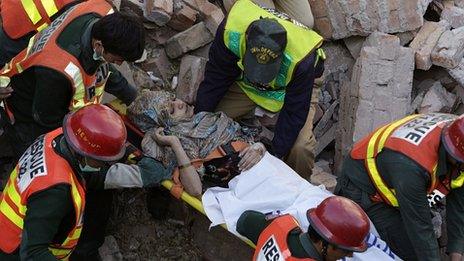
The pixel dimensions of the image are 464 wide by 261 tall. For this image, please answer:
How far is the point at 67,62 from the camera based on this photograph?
3.71 m

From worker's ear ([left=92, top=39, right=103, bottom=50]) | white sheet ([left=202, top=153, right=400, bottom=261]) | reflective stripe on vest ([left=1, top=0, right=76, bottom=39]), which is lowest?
white sheet ([left=202, top=153, right=400, bottom=261])

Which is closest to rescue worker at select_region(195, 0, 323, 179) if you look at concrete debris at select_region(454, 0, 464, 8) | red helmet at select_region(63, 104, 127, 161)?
red helmet at select_region(63, 104, 127, 161)

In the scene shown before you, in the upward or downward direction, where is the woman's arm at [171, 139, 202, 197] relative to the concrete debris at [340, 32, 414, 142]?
upward

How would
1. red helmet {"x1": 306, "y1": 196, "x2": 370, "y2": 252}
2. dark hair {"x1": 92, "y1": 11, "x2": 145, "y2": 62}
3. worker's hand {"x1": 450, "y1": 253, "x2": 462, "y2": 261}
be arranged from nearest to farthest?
1. red helmet {"x1": 306, "y1": 196, "x2": 370, "y2": 252}
2. dark hair {"x1": 92, "y1": 11, "x2": 145, "y2": 62}
3. worker's hand {"x1": 450, "y1": 253, "x2": 462, "y2": 261}

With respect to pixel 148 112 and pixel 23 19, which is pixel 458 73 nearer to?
pixel 148 112

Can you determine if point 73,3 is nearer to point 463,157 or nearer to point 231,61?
point 231,61

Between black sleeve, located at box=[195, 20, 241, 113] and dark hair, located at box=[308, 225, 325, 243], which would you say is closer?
dark hair, located at box=[308, 225, 325, 243]

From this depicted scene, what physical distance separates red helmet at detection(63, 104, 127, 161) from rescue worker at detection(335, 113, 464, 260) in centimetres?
163

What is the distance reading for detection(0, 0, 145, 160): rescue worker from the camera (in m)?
3.65

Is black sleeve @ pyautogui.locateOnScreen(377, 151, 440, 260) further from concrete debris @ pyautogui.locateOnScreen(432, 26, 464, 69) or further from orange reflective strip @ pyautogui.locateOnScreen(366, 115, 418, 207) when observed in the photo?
concrete debris @ pyautogui.locateOnScreen(432, 26, 464, 69)

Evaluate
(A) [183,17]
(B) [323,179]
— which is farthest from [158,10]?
(B) [323,179]

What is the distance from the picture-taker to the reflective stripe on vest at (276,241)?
312cm

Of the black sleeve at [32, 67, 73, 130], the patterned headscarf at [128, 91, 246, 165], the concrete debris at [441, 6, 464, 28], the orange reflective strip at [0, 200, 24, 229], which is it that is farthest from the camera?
the concrete debris at [441, 6, 464, 28]

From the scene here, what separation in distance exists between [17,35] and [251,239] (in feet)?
6.43
